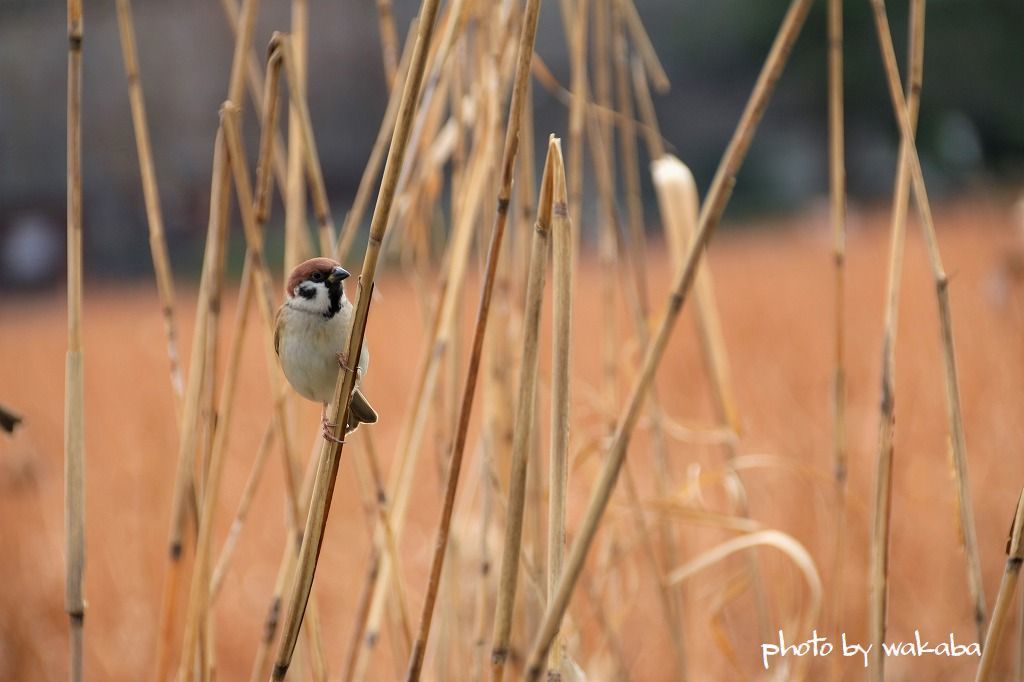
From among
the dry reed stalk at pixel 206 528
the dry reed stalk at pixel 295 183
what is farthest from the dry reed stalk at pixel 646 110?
the dry reed stalk at pixel 206 528

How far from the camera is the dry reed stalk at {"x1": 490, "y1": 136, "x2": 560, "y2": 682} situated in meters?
0.51

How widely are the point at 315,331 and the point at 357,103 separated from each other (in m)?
4.93

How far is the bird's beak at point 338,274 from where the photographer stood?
2.01ft

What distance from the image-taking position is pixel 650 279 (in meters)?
4.07

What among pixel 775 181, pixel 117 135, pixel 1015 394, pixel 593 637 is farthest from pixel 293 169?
pixel 775 181

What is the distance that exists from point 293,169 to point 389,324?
2689 millimetres

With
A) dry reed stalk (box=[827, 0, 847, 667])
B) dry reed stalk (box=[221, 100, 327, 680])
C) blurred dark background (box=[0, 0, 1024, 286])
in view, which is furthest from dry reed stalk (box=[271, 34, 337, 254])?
blurred dark background (box=[0, 0, 1024, 286])

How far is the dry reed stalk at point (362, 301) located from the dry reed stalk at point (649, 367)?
12 cm

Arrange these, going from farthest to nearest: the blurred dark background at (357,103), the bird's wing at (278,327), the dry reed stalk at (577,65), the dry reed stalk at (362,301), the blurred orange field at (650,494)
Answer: the blurred dark background at (357,103), the blurred orange field at (650,494), the dry reed stalk at (577,65), the bird's wing at (278,327), the dry reed stalk at (362,301)

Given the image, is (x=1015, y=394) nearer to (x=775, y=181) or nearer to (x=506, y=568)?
(x=506, y=568)

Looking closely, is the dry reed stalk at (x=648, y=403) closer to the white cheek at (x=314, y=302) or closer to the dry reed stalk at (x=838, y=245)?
the dry reed stalk at (x=838, y=245)

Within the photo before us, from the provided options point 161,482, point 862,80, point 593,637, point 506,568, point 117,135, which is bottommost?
point 506,568

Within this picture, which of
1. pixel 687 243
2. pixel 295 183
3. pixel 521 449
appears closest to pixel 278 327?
pixel 295 183

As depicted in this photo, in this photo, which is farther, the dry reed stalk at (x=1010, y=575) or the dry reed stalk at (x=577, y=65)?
the dry reed stalk at (x=577, y=65)
